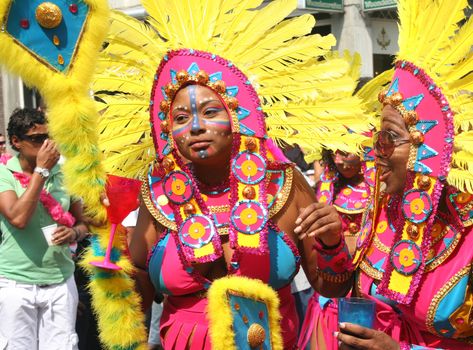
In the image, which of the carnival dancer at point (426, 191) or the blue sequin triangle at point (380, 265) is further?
the blue sequin triangle at point (380, 265)

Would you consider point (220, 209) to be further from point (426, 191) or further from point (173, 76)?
point (426, 191)

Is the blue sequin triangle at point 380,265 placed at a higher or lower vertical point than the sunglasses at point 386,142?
lower

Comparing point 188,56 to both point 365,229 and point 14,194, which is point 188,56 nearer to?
point 365,229

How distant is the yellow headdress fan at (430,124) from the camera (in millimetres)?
2938

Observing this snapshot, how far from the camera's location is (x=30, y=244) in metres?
5.21

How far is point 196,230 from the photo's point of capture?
3.23m

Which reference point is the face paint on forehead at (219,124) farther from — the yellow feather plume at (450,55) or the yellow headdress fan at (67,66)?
the yellow feather plume at (450,55)

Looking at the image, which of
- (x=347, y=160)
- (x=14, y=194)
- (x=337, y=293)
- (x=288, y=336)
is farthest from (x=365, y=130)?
(x=14, y=194)

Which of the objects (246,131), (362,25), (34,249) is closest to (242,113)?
(246,131)

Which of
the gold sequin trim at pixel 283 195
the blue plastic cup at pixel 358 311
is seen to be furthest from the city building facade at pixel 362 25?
the blue plastic cup at pixel 358 311

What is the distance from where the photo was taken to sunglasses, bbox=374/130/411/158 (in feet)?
9.98

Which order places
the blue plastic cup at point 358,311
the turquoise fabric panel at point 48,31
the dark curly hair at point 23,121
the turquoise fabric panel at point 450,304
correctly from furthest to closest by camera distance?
the dark curly hair at point 23,121 → the turquoise fabric panel at point 48,31 → the turquoise fabric panel at point 450,304 → the blue plastic cup at point 358,311

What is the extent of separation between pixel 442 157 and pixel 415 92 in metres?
0.28

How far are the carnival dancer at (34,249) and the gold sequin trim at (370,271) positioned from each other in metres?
2.56
